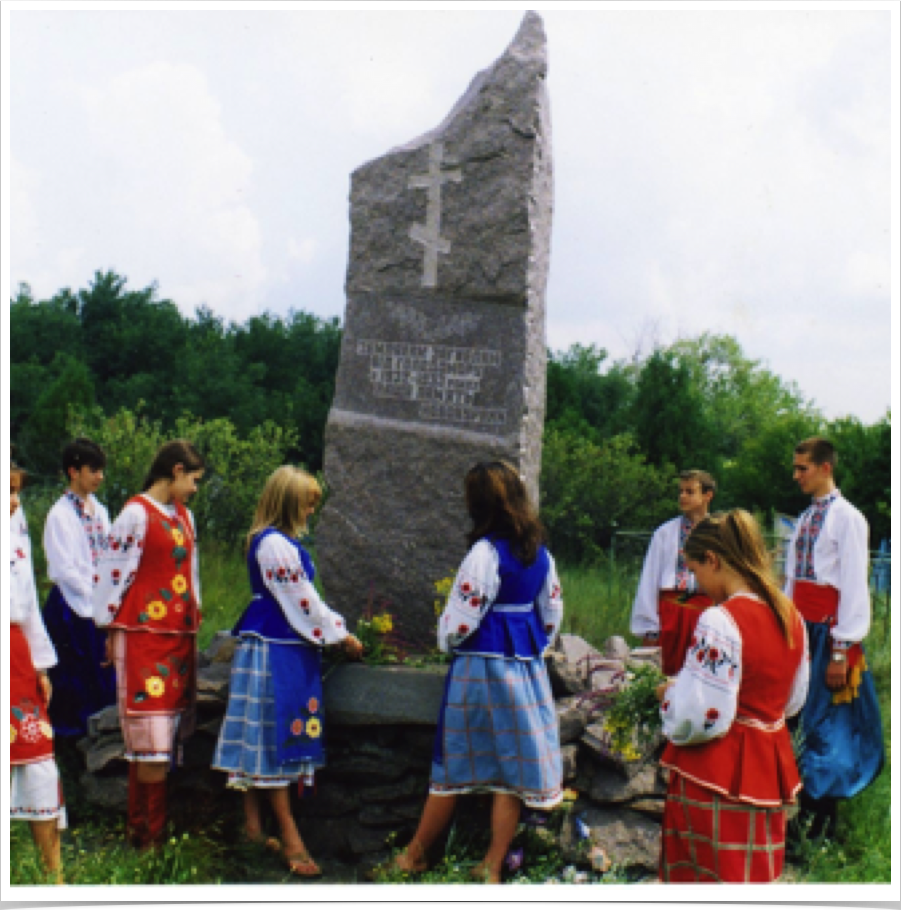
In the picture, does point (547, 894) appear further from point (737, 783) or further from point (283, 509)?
point (283, 509)

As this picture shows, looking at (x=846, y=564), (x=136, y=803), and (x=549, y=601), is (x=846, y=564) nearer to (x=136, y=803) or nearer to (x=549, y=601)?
(x=549, y=601)

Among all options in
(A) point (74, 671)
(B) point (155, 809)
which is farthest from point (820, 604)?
(A) point (74, 671)

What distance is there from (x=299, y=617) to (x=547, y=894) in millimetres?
1484

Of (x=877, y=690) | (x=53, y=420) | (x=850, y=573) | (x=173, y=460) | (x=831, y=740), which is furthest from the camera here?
(x=53, y=420)

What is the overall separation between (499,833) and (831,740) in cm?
171

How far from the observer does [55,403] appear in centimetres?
1544

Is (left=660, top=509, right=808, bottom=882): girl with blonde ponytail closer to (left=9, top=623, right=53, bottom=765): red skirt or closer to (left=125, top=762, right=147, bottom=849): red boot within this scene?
(left=9, top=623, right=53, bottom=765): red skirt

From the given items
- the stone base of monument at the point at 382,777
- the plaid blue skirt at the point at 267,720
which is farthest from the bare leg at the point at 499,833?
the plaid blue skirt at the point at 267,720

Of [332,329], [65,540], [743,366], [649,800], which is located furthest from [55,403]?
[743,366]

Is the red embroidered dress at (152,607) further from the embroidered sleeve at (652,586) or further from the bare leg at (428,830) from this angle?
the embroidered sleeve at (652,586)

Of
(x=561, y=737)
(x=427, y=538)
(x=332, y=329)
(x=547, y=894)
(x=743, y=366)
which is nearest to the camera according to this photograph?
(x=547, y=894)

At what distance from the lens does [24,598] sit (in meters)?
3.77

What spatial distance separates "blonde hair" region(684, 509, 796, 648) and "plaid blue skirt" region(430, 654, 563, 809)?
1.09 meters

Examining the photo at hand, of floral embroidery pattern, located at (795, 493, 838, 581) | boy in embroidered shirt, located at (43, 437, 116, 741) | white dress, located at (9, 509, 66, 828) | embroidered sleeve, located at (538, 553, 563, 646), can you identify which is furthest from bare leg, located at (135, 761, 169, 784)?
floral embroidery pattern, located at (795, 493, 838, 581)
